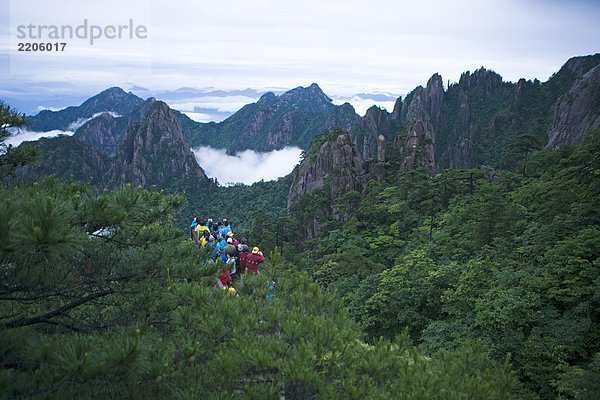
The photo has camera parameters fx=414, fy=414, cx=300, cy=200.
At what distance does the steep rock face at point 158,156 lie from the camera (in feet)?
248

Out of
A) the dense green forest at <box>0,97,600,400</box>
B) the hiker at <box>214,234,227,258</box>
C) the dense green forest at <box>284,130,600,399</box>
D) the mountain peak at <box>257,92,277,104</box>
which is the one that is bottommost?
the dense green forest at <box>284,130,600,399</box>

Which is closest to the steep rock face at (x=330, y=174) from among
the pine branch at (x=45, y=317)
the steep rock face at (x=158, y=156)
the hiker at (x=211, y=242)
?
the hiker at (x=211, y=242)

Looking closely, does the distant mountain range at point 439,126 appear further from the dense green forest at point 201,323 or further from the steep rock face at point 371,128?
the dense green forest at point 201,323

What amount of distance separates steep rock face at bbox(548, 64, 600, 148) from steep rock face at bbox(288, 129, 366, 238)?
15873mm

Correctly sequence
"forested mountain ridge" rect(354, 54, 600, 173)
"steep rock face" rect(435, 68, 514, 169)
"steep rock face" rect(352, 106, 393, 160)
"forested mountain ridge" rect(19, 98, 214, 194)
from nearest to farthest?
"steep rock face" rect(352, 106, 393, 160) < "forested mountain ridge" rect(354, 54, 600, 173) < "steep rock face" rect(435, 68, 514, 169) < "forested mountain ridge" rect(19, 98, 214, 194)

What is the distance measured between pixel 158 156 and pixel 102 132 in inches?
2106

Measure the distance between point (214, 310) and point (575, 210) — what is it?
37.4 feet

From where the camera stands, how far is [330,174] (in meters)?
36.1

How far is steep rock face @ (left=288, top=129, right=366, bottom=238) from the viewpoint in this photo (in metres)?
34.0

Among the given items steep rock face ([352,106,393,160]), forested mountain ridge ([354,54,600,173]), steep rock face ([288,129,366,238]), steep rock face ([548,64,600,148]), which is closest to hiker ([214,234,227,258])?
steep rock face ([288,129,366,238])

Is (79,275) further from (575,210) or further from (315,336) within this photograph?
(575,210)

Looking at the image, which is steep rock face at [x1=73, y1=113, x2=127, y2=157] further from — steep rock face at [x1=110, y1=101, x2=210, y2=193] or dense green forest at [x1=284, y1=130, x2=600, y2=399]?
dense green forest at [x1=284, y1=130, x2=600, y2=399]

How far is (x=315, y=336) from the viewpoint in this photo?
3.94 m

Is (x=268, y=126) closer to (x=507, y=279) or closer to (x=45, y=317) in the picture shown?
(x=507, y=279)
